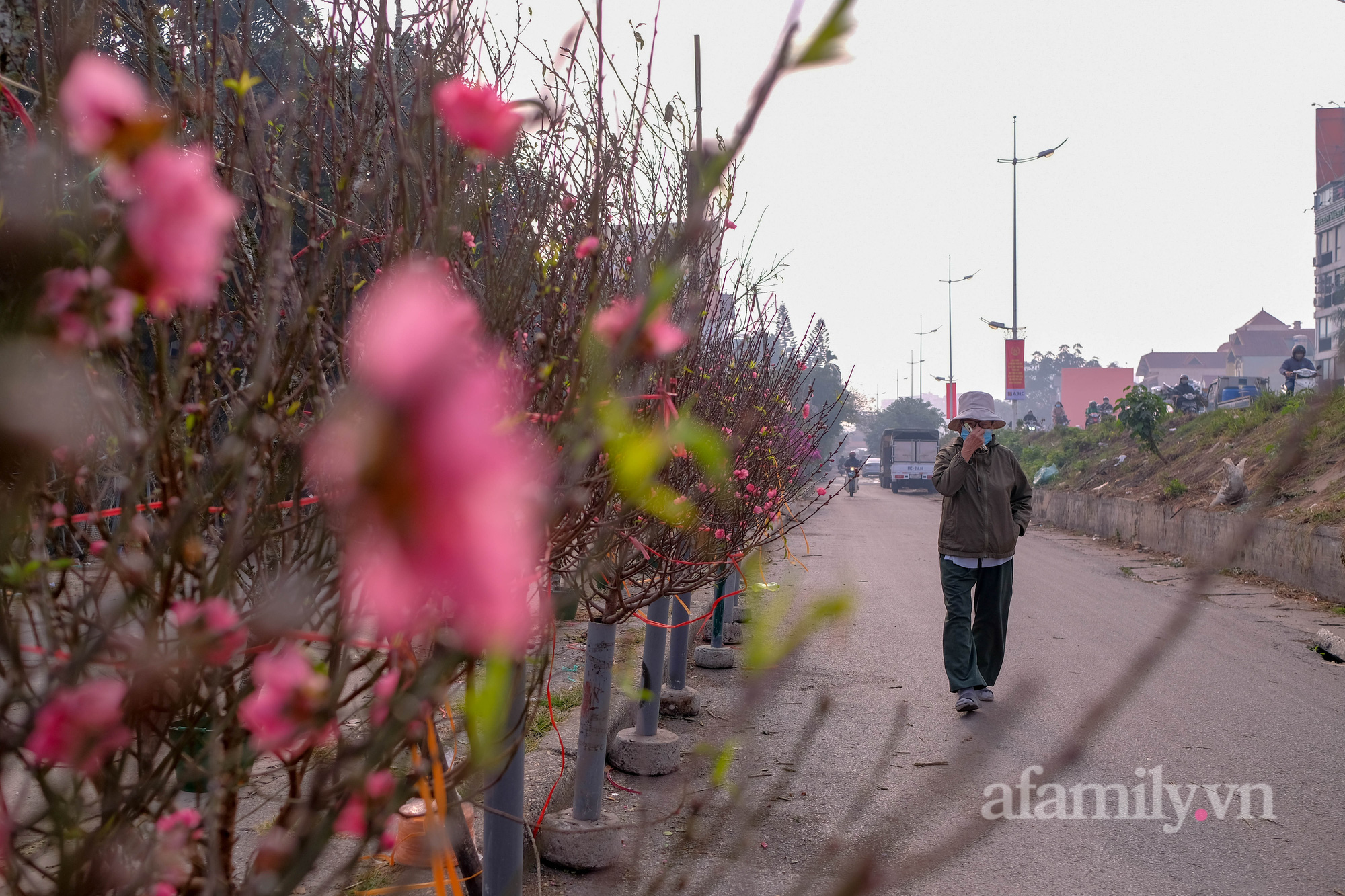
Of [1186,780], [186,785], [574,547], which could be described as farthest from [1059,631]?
[186,785]

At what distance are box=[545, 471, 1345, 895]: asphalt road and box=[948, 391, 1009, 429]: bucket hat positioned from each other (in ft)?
5.59

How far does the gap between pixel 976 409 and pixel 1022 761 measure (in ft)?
7.56

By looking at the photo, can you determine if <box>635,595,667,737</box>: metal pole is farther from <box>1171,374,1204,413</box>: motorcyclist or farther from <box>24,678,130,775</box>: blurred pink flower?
<box>1171,374,1204,413</box>: motorcyclist

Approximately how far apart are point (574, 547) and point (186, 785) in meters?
1.51

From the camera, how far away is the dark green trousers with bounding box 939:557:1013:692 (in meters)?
6.46

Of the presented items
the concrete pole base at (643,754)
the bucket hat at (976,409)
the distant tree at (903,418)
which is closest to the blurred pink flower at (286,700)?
the concrete pole base at (643,754)

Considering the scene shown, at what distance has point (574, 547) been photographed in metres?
2.66

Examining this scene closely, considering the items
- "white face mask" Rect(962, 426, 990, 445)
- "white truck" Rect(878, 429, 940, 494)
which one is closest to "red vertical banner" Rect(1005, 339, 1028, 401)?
"white truck" Rect(878, 429, 940, 494)

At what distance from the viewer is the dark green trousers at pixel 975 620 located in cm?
646

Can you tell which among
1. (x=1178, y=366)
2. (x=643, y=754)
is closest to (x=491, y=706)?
(x=643, y=754)

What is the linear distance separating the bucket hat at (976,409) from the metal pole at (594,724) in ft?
11.4

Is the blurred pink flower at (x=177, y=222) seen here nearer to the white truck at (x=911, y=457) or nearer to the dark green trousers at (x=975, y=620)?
the dark green trousers at (x=975, y=620)

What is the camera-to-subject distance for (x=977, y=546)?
6445 millimetres

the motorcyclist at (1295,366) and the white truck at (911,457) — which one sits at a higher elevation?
the motorcyclist at (1295,366)
